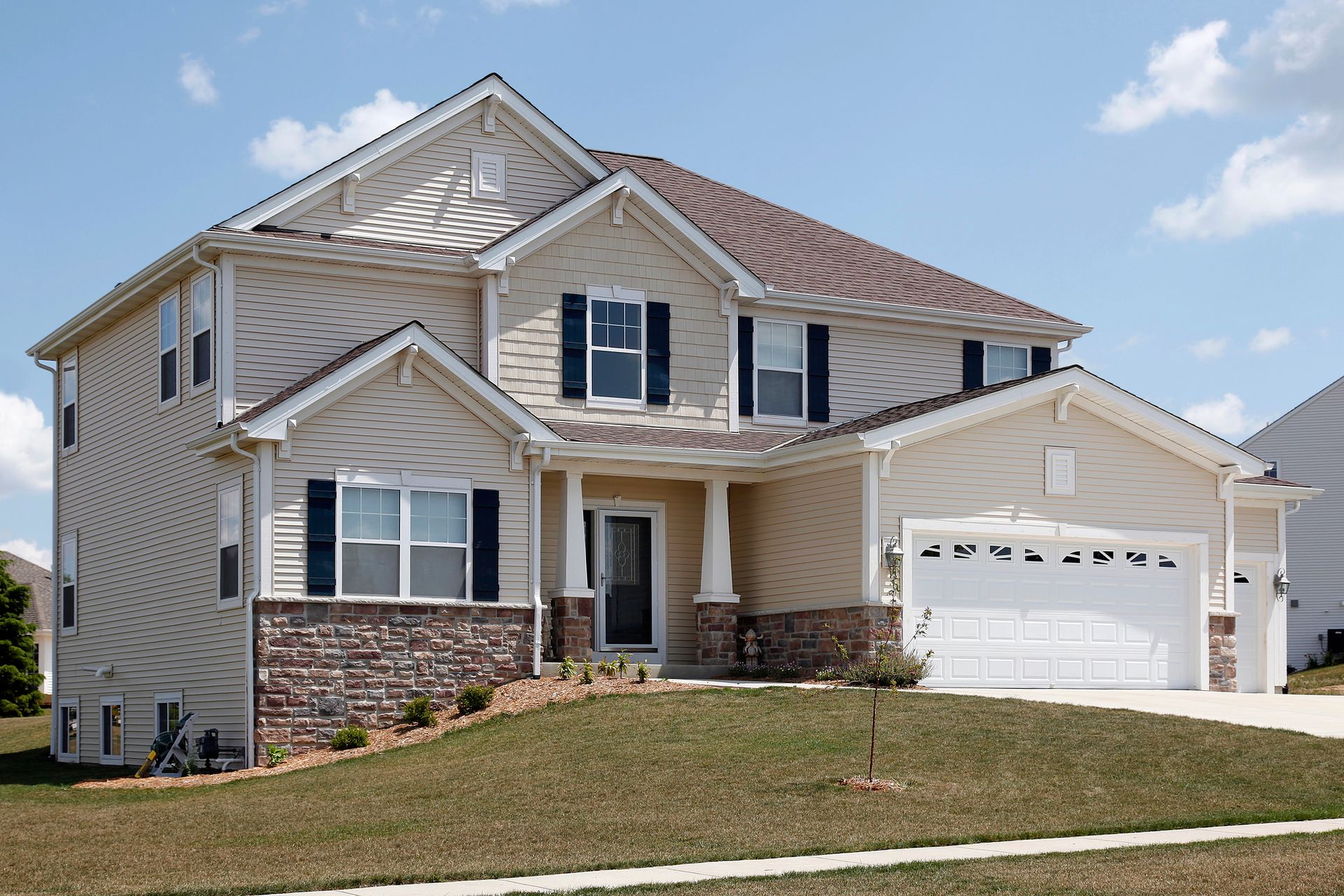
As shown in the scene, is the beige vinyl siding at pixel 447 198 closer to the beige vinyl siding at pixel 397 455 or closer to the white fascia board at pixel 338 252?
the white fascia board at pixel 338 252

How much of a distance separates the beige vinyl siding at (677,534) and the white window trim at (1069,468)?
5.14m

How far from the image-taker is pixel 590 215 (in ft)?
77.6

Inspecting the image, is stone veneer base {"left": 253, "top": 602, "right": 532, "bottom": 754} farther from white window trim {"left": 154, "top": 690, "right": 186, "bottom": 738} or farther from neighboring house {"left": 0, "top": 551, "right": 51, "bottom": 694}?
neighboring house {"left": 0, "top": 551, "right": 51, "bottom": 694}

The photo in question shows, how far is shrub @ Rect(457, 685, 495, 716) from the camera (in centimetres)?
1983

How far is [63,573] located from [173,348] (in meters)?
6.32

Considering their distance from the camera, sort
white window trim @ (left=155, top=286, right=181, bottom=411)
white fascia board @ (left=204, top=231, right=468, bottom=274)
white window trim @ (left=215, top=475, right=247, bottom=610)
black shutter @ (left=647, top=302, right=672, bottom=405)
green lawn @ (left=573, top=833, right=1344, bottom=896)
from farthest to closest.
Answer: black shutter @ (left=647, top=302, right=672, bottom=405) → white window trim @ (left=155, top=286, right=181, bottom=411) → white fascia board @ (left=204, top=231, right=468, bottom=274) → white window trim @ (left=215, top=475, right=247, bottom=610) → green lawn @ (left=573, top=833, right=1344, bottom=896)

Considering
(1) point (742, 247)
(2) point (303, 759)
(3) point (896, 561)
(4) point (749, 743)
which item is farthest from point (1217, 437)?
(2) point (303, 759)

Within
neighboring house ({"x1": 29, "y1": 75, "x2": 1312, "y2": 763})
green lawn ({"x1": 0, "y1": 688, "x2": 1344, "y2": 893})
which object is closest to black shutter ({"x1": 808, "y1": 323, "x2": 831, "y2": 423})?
neighboring house ({"x1": 29, "y1": 75, "x2": 1312, "y2": 763})

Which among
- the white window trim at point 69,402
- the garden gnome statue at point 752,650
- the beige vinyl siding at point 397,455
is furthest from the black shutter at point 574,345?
the white window trim at point 69,402

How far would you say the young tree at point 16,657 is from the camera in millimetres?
41250

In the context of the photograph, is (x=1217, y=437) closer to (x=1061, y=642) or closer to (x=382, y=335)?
(x=1061, y=642)

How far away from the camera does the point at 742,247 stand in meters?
26.4

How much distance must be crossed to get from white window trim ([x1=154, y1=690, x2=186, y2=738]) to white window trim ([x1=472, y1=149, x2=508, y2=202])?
8.32 m

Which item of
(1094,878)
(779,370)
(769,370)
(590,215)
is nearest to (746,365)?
(769,370)
